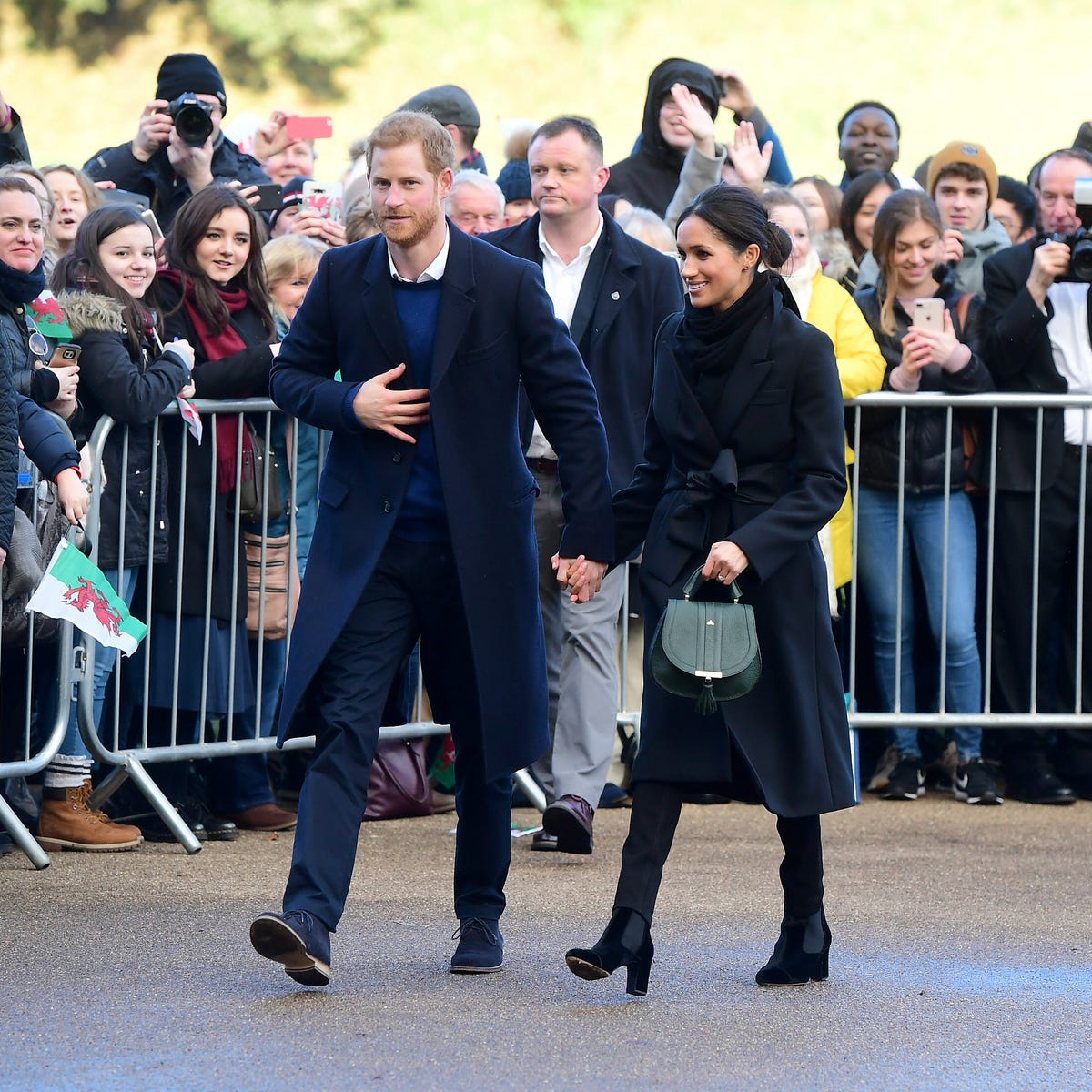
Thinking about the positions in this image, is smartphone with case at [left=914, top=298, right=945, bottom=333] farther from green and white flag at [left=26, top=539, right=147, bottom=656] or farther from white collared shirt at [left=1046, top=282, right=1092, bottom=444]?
green and white flag at [left=26, top=539, right=147, bottom=656]

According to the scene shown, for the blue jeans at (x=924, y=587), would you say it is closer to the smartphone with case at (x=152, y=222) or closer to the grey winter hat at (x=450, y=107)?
the grey winter hat at (x=450, y=107)

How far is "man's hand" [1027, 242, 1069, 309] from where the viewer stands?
A: 8.16 m

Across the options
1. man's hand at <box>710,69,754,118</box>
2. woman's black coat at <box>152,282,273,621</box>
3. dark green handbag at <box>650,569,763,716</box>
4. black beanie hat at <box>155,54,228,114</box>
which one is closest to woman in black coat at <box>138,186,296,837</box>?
woman's black coat at <box>152,282,273,621</box>

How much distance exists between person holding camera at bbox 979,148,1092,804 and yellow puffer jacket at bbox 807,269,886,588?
0.51m

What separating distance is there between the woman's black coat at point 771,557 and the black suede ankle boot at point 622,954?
0.35 metres

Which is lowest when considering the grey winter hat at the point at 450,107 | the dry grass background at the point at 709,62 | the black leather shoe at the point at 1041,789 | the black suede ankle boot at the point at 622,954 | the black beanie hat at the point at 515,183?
the black leather shoe at the point at 1041,789

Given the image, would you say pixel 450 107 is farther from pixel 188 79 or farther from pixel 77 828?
pixel 77 828

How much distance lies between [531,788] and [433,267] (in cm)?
297

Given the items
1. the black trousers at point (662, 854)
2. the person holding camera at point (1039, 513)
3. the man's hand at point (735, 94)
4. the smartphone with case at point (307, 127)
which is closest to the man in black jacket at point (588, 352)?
the person holding camera at point (1039, 513)

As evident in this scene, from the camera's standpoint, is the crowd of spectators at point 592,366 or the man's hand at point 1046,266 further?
the man's hand at point 1046,266

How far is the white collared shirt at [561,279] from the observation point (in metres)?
7.34

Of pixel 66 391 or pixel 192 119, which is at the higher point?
pixel 192 119

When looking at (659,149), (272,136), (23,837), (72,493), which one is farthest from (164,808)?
(659,149)

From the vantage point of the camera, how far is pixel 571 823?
6.85 m
